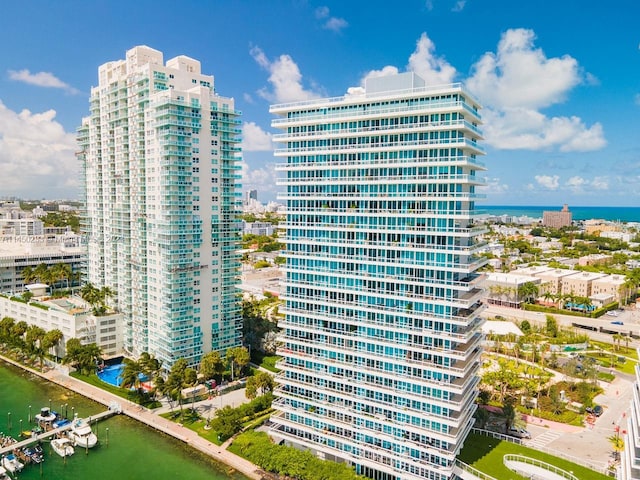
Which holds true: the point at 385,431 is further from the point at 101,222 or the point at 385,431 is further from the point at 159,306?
the point at 101,222

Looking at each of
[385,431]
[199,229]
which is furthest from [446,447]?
[199,229]

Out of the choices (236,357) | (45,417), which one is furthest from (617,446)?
(45,417)

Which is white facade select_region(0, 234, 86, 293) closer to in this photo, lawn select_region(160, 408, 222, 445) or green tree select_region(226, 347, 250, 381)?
green tree select_region(226, 347, 250, 381)

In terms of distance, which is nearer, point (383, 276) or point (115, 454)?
point (383, 276)

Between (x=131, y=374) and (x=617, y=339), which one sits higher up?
(x=131, y=374)

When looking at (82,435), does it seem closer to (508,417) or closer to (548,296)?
(508,417)

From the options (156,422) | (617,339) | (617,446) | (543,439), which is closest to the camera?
(617,446)

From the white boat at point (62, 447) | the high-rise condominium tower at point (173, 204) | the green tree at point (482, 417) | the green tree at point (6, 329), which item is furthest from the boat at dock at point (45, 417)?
the green tree at point (482, 417)

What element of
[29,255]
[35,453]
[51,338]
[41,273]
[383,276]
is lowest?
[35,453]
